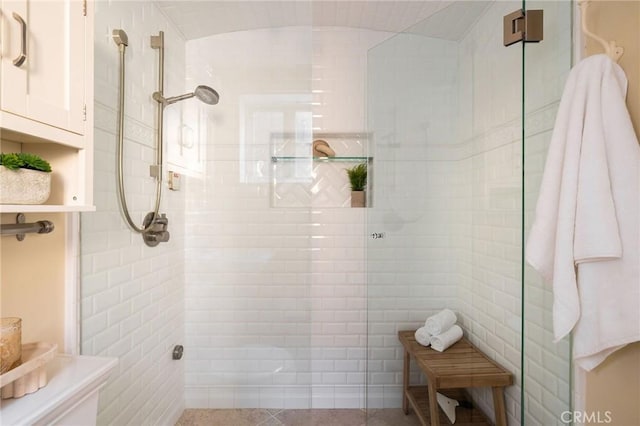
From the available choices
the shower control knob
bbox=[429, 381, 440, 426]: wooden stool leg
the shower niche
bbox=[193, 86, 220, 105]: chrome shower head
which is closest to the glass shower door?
bbox=[429, 381, 440, 426]: wooden stool leg

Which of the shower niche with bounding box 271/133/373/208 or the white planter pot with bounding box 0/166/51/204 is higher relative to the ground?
the shower niche with bounding box 271/133/373/208

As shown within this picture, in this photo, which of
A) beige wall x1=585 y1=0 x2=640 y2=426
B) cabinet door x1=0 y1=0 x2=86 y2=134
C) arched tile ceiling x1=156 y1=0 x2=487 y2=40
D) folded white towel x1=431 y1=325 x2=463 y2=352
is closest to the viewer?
cabinet door x1=0 y1=0 x2=86 y2=134

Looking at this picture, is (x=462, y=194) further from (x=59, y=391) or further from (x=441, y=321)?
(x=59, y=391)

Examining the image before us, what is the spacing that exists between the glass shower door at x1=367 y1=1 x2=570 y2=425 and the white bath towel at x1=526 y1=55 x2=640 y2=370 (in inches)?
3.2

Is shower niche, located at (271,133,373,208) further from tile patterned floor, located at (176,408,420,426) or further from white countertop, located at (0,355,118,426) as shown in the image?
tile patterned floor, located at (176,408,420,426)

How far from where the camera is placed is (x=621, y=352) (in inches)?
36.7

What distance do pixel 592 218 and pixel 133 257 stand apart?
70.1 inches

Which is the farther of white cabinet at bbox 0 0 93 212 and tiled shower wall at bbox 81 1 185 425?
tiled shower wall at bbox 81 1 185 425

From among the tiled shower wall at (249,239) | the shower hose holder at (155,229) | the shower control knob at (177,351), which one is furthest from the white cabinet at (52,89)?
the shower control knob at (177,351)

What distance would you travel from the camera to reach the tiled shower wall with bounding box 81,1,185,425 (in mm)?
1122

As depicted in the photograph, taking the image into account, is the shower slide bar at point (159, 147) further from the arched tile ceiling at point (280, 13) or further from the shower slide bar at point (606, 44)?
the shower slide bar at point (606, 44)

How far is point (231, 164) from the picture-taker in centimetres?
158

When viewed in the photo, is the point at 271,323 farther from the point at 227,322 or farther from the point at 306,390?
the point at 306,390

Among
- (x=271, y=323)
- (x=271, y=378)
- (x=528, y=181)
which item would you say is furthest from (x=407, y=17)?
(x=271, y=378)
